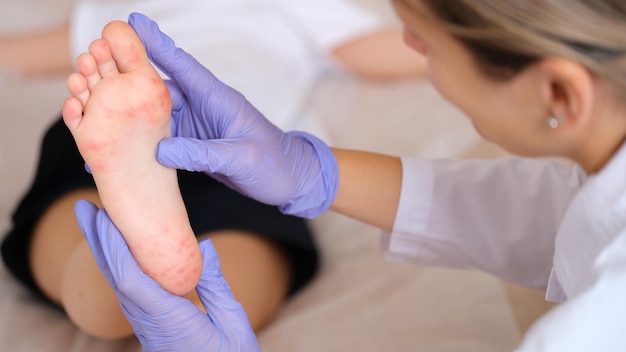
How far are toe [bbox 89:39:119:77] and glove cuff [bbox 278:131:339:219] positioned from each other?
202 mm

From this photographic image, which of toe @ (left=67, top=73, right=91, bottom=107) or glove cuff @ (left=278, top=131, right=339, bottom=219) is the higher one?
toe @ (left=67, top=73, right=91, bottom=107)

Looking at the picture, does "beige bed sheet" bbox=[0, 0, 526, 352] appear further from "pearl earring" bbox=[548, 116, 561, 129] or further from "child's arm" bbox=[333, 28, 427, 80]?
"pearl earring" bbox=[548, 116, 561, 129]

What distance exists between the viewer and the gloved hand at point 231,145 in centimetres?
60

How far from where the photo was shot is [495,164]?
77cm

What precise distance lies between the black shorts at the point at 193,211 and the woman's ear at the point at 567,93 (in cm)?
39

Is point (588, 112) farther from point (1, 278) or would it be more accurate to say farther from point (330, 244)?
point (1, 278)

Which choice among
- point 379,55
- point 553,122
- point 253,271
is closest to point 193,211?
point 253,271

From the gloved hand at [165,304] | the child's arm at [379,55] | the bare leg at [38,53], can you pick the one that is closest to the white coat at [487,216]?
the gloved hand at [165,304]

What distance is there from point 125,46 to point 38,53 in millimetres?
795

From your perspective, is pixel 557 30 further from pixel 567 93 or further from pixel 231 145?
pixel 231 145

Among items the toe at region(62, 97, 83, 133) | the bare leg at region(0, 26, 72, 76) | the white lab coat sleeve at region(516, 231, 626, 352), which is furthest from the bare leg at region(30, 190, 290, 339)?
the bare leg at region(0, 26, 72, 76)

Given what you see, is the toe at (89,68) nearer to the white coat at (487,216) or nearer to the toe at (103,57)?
the toe at (103,57)

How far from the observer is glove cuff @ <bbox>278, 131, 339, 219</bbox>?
71 centimetres

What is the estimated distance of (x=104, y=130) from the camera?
56 centimetres
